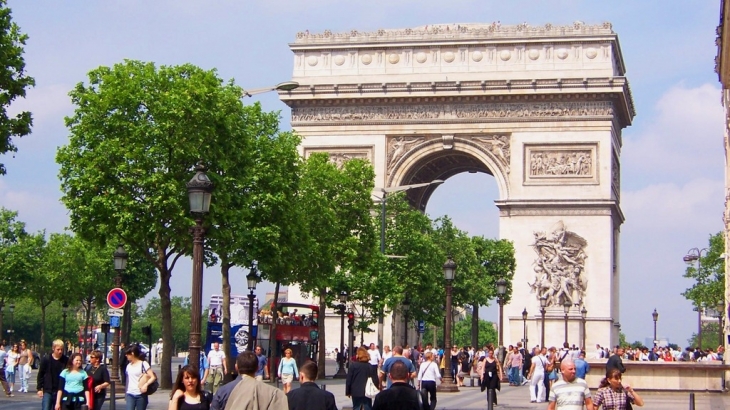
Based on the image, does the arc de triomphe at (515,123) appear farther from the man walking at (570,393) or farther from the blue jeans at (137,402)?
the man walking at (570,393)

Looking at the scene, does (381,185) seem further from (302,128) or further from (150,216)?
(150,216)

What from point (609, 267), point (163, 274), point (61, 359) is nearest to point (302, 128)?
point (609, 267)

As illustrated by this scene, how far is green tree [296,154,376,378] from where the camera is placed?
52.9m

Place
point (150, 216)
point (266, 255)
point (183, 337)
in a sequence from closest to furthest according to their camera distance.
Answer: point (150, 216) → point (266, 255) → point (183, 337)

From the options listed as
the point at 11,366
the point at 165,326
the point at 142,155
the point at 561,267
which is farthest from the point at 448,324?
the point at 561,267

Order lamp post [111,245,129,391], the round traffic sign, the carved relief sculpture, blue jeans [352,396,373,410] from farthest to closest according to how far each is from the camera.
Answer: the carved relief sculpture
lamp post [111,245,129,391]
the round traffic sign
blue jeans [352,396,373,410]

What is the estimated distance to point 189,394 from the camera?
14258 millimetres

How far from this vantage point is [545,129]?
67.9 m

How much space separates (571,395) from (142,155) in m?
24.7

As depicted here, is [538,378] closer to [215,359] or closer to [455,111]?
[215,359]

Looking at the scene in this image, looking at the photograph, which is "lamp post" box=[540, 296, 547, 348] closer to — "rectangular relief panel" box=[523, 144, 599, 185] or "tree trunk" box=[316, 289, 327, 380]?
"rectangular relief panel" box=[523, 144, 599, 185]

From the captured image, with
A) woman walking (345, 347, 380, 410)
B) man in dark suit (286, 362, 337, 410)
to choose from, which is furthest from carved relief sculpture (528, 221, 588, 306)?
man in dark suit (286, 362, 337, 410)

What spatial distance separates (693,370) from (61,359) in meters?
24.7

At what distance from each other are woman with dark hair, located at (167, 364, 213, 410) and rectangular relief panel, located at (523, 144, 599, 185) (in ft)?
179
